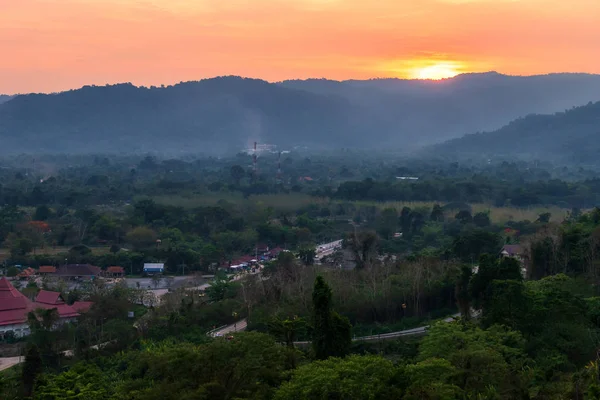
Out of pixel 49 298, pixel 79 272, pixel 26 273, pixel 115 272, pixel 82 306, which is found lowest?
pixel 115 272

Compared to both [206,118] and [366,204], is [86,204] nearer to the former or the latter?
[366,204]

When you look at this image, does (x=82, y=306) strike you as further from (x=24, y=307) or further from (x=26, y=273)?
(x=26, y=273)

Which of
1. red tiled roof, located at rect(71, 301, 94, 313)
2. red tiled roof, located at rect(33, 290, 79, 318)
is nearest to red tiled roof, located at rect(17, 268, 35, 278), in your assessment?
red tiled roof, located at rect(33, 290, 79, 318)

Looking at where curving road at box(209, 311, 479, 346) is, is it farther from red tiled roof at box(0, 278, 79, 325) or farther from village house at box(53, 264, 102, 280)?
village house at box(53, 264, 102, 280)

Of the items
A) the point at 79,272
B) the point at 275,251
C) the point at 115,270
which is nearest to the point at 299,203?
the point at 275,251

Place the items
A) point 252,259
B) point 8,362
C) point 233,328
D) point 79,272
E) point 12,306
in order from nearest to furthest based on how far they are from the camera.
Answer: point 8,362 → point 233,328 → point 12,306 → point 79,272 → point 252,259

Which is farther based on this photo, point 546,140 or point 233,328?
point 546,140

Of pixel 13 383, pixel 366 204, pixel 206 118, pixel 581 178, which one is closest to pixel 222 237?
pixel 366 204
